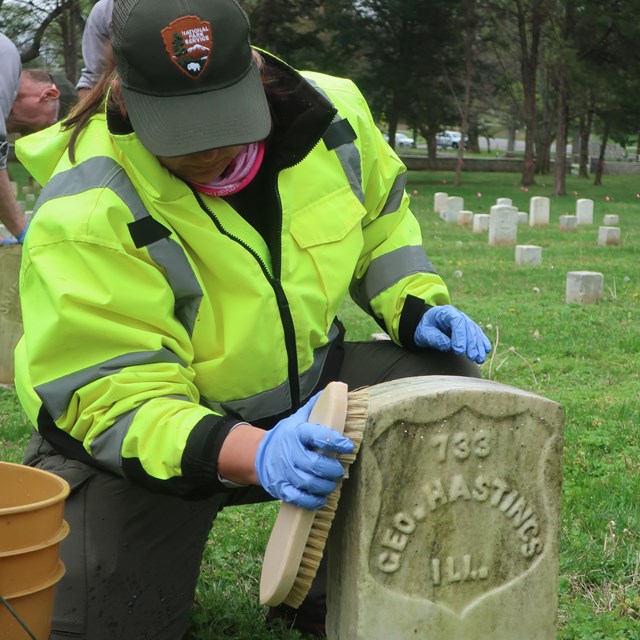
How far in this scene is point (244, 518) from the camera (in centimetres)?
367

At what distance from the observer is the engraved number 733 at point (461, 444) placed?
217 centimetres

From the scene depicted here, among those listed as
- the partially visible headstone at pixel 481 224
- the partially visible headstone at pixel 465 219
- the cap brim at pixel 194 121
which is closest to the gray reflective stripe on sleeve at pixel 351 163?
the cap brim at pixel 194 121

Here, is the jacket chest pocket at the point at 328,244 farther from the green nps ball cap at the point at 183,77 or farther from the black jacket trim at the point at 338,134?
the green nps ball cap at the point at 183,77

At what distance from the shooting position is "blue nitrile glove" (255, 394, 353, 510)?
2.00 meters

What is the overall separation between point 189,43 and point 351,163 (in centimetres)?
71

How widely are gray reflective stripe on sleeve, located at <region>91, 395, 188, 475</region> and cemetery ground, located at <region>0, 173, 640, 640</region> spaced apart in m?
0.83

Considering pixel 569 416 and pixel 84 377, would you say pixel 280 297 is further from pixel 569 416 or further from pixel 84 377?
pixel 569 416

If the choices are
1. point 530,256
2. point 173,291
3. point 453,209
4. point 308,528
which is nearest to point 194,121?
point 173,291

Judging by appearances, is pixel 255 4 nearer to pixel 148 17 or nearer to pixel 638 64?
pixel 638 64

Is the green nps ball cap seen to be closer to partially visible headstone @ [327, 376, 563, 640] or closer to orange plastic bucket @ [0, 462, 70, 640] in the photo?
partially visible headstone @ [327, 376, 563, 640]

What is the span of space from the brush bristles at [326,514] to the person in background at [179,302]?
6 cm

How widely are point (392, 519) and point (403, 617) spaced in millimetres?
220

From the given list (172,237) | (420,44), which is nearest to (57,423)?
(172,237)

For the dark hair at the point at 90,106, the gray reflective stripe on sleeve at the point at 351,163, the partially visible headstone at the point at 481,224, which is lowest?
the partially visible headstone at the point at 481,224
